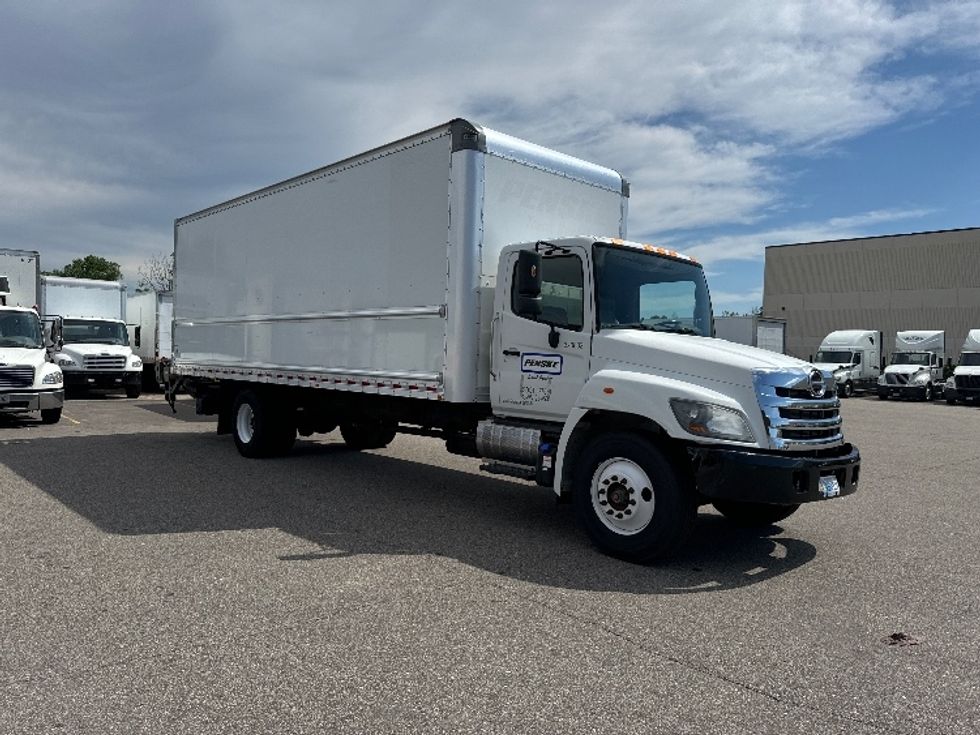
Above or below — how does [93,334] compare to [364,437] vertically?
above

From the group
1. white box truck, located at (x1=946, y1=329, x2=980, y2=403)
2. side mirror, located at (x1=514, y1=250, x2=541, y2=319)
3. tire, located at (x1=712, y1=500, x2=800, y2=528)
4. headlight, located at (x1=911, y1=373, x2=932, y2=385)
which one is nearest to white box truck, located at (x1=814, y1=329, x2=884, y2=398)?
headlight, located at (x1=911, y1=373, x2=932, y2=385)

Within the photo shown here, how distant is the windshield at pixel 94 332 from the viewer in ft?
69.9

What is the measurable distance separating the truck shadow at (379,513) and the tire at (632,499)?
0.58 feet

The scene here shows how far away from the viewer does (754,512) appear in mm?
6977

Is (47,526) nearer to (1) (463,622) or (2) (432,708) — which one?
(1) (463,622)

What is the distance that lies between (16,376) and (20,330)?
4.87ft

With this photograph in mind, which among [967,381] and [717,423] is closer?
[717,423]

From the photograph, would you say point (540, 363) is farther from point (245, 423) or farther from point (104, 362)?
point (104, 362)

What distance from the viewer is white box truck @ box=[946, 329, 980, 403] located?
30359 mm

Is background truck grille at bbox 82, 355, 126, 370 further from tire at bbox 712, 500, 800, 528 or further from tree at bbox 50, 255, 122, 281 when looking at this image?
tree at bbox 50, 255, 122, 281

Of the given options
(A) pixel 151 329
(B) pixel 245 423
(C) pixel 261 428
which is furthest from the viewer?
(A) pixel 151 329

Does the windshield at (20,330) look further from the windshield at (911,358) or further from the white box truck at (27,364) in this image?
the windshield at (911,358)

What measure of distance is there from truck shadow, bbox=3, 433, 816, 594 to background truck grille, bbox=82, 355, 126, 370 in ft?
33.3

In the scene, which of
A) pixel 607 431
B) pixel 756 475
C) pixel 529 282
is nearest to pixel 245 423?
pixel 529 282
